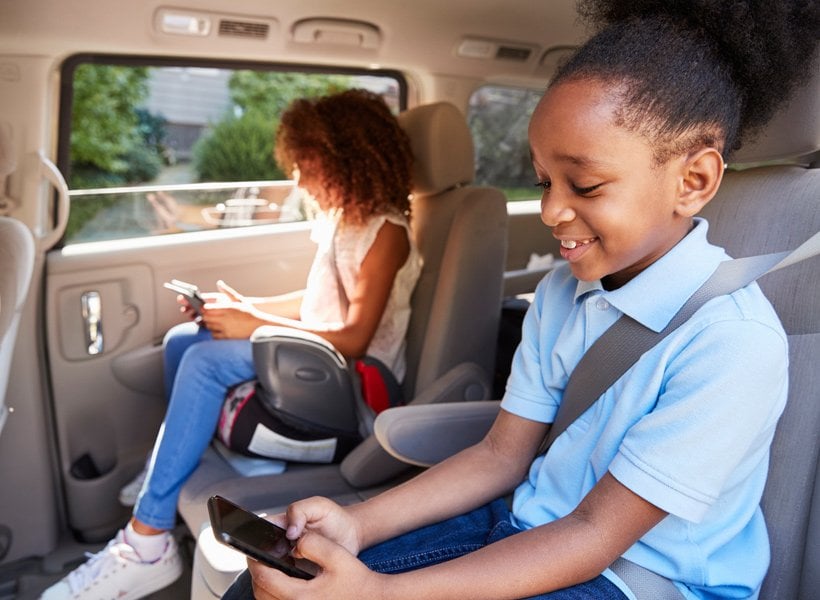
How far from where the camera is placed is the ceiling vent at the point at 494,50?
8.13ft

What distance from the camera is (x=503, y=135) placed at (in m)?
3.15

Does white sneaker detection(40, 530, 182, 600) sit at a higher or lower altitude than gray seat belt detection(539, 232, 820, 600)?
lower


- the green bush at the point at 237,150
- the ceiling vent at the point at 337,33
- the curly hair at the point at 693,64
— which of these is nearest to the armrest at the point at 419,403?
the curly hair at the point at 693,64

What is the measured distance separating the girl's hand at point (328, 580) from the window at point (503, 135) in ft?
6.56

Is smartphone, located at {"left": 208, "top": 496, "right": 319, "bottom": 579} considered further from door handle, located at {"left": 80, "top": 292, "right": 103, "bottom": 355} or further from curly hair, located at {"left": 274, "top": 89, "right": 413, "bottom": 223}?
door handle, located at {"left": 80, "top": 292, "right": 103, "bottom": 355}

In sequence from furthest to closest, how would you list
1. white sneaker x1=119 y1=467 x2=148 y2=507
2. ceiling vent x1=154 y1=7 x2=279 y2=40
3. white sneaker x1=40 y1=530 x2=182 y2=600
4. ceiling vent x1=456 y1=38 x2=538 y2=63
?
1. ceiling vent x1=456 y1=38 x2=538 y2=63
2. white sneaker x1=119 y1=467 x2=148 y2=507
3. ceiling vent x1=154 y1=7 x2=279 y2=40
4. white sneaker x1=40 y1=530 x2=182 y2=600

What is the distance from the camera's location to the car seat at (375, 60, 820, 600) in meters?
1.20

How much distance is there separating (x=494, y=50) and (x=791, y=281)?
152 centimetres

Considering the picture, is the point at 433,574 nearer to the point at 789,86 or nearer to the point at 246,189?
the point at 789,86

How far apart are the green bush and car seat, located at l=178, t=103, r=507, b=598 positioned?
5.64 meters

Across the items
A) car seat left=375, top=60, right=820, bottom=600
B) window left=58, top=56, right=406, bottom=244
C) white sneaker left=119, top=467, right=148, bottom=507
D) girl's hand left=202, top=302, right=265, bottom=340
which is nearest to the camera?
car seat left=375, top=60, right=820, bottom=600

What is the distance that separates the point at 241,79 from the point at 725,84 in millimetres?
6778

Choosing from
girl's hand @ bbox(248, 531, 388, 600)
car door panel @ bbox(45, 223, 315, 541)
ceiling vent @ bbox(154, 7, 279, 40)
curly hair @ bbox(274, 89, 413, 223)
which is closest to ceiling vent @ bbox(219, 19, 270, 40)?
ceiling vent @ bbox(154, 7, 279, 40)

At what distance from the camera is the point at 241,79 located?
7.31 meters
